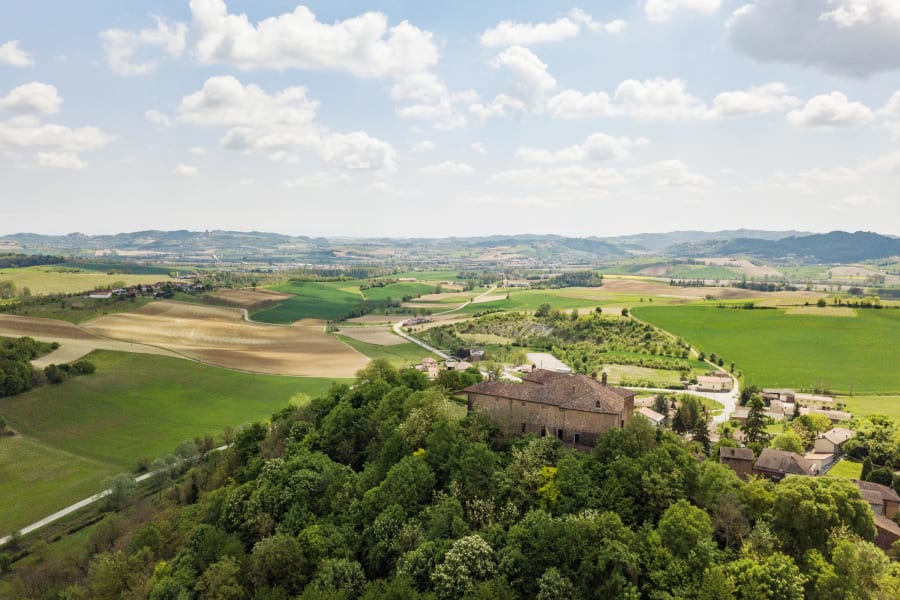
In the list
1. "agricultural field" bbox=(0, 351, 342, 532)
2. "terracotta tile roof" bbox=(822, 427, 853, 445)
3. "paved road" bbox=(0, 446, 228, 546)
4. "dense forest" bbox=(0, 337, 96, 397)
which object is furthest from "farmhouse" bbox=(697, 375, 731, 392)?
"dense forest" bbox=(0, 337, 96, 397)

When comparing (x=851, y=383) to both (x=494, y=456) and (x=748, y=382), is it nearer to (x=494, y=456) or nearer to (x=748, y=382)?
(x=748, y=382)

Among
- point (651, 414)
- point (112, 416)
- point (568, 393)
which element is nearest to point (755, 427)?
point (651, 414)

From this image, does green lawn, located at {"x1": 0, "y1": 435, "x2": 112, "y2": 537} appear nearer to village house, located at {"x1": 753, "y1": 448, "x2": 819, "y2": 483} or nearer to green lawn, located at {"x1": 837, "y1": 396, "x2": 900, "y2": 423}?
village house, located at {"x1": 753, "y1": 448, "x2": 819, "y2": 483}

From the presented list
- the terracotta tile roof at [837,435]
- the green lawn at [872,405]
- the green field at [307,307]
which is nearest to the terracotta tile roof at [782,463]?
the terracotta tile roof at [837,435]

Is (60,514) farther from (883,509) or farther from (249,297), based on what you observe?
(249,297)

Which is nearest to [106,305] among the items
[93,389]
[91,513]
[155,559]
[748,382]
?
[93,389]
